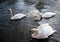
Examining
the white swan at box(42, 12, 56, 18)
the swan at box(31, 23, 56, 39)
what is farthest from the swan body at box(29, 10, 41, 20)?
the swan at box(31, 23, 56, 39)

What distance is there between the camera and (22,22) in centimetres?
653

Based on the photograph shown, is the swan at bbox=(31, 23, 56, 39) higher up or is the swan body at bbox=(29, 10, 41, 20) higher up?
the swan at bbox=(31, 23, 56, 39)

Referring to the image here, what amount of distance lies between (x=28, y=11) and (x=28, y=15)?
39cm

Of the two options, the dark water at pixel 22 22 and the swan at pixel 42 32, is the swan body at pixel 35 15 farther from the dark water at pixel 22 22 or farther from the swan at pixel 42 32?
the swan at pixel 42 32

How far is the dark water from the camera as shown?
5504 mm

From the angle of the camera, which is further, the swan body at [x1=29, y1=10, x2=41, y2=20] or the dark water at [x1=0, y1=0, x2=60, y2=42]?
Result: the swan body at [x1=29, y1=10, x2=41, y2=20]

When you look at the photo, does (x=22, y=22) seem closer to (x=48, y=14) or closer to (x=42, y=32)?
(x=48, y=14)

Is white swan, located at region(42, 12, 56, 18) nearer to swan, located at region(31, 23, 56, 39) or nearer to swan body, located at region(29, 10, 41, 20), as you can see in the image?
swan body, located at region(29, 10, 41, 20)

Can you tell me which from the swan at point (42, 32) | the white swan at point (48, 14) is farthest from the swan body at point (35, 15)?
the swan at point (42, 32)

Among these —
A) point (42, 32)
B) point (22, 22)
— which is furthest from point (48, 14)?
point (42, 32)

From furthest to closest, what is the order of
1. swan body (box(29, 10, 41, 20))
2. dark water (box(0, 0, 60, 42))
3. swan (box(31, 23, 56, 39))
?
swan body (box(29, 10, 41, 20)) < dark water (box(0, 0, 60, 42)) < swan (box(31, 23, 56, 39))

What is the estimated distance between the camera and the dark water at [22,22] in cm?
550

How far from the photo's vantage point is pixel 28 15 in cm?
705

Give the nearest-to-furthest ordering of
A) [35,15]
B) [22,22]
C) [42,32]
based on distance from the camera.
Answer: [42,32] → [22,22] → [35,15]
